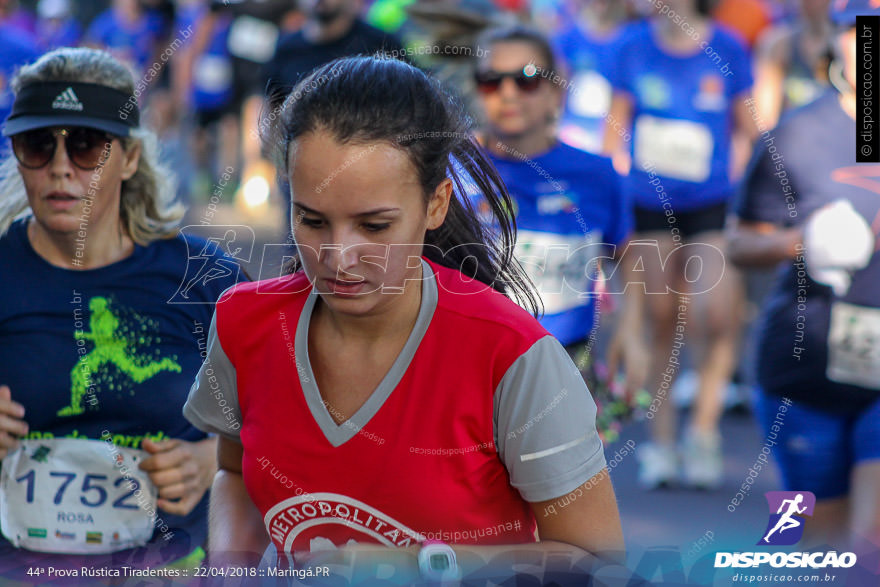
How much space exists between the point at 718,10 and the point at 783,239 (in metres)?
3.39

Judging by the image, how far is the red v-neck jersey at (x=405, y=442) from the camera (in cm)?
165

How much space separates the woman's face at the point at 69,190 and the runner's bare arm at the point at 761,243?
166 cm

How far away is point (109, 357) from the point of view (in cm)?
219

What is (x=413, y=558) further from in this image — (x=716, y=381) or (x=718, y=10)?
(x=718, y=10)

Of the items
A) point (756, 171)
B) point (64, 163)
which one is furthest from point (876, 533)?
point (64, 163)

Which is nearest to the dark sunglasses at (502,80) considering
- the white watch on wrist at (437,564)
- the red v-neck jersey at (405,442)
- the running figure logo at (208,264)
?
the running figure logo at (208,264)

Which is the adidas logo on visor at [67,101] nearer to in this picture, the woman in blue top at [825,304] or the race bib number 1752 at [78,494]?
the race bib number 1752 at [78,494]

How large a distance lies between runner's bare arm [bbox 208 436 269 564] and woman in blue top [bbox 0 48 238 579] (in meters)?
0.23

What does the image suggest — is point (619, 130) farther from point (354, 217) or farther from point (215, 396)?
point (354, 217)

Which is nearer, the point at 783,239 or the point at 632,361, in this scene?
the point at 783,239

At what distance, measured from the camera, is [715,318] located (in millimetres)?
4902

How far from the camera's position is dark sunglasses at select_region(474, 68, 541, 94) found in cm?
350

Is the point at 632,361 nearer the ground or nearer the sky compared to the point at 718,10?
nearer the ground

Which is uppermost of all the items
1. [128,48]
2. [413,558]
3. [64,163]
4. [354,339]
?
[128,48]
